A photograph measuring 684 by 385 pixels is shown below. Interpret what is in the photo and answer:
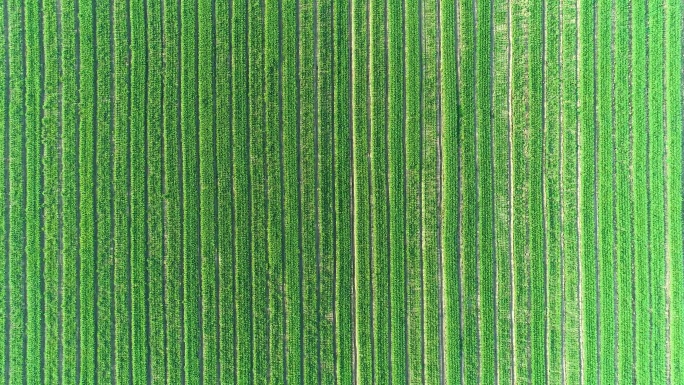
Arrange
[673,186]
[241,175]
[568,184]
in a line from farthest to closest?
1. [241,175]
2. [568,184]
3. [673,186]

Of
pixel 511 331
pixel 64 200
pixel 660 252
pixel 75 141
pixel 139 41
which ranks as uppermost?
pixel 139 41

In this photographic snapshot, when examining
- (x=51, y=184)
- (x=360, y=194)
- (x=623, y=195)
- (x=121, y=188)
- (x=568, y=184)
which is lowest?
(x=623, y=195)

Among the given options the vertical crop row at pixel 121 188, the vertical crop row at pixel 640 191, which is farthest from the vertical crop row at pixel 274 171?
the vertical crop row at pixel 640 191

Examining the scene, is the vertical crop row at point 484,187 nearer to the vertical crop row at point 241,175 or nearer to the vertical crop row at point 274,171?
the vertical crop row at point 274,171

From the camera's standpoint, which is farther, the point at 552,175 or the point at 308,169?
the point at 308,169

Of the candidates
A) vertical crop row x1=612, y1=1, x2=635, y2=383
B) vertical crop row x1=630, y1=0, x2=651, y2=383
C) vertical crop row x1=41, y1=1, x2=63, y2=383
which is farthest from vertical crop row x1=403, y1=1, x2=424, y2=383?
vertical crop row x1=41, y1=1, x2=63, y2=383

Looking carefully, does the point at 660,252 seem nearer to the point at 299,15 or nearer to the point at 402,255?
the point at 402,255

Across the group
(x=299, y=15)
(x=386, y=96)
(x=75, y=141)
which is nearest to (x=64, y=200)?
(x=75, y=141)

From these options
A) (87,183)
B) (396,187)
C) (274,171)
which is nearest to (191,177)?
(274,171)

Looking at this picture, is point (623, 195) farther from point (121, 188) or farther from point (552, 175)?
point (121, 188)
